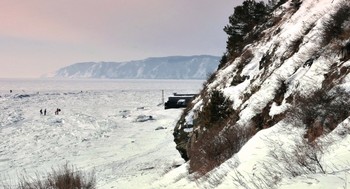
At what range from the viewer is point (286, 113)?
33.6 ft

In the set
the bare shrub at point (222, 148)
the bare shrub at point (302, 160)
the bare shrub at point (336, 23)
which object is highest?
the bare shrub at point (336, 23)

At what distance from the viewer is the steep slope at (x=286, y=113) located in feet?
21.0

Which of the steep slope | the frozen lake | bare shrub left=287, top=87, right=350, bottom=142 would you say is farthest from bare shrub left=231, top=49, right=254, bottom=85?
bare shrub left=287, top=87, right=350, bottom=142

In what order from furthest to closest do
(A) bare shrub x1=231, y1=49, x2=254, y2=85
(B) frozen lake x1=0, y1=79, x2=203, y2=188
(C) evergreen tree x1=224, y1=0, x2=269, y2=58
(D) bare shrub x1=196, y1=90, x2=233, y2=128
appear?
1. (C) evergreen tree x1=224, y1=0, x2=269, y2=58
2. (B) frozen lake x1=0, y1=79, x2=203, y2=188
3. (A) bare shrub x1=231, y1=49, x2=254, y2=85
4. (D) bare shrub x1=196, y1=90, x2=233, y2=128

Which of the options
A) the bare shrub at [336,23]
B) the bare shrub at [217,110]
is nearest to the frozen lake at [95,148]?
the bare shrub at [217,110]

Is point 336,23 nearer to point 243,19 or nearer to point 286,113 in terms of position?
point 286,113

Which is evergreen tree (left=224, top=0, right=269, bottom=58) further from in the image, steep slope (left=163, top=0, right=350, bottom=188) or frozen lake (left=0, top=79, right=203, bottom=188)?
frozen lake (left=0, top=79, right=203, bottom=188)

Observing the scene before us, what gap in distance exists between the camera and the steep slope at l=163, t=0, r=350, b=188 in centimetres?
639

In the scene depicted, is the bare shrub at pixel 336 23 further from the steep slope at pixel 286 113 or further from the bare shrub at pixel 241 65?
the bare shrub at pixel 241 65

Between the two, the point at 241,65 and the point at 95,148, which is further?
the point at 95,148

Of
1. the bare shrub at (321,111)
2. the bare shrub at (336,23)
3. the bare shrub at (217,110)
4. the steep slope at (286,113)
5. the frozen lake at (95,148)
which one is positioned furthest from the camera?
the frozen lake at (95,148)

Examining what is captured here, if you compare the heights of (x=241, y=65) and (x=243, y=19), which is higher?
(x=243, y=19)

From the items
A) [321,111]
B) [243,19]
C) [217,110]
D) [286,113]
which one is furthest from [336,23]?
[243,19]

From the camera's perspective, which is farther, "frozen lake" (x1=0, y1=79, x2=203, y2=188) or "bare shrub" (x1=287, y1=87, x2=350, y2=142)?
"frozen lake" (x1=0, y1=79, x2=203, y2=188)
